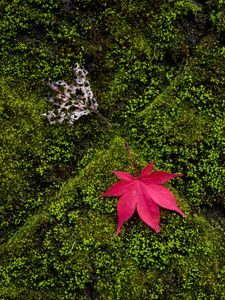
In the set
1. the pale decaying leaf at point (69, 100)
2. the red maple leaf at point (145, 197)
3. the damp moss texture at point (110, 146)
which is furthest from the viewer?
the pale decaying leaf at point (69, 100)

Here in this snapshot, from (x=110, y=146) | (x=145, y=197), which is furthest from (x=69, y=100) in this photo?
(x=145, y=197)

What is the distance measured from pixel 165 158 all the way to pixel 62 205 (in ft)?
2.83

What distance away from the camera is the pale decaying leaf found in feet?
9.73

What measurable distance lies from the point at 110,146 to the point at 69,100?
0.48 metres

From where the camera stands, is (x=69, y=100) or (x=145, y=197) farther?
(x=69, y=100)

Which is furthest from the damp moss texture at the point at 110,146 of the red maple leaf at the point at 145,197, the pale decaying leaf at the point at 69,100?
the red maple leaf at the point at 145,197

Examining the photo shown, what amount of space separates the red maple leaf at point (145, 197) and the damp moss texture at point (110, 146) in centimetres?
35

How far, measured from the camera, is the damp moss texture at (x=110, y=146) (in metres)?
2.71

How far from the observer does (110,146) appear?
301 cm

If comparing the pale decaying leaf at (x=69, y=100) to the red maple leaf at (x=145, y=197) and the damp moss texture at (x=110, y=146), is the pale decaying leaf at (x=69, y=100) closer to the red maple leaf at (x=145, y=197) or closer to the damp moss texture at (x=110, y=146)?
the damp moss texture at (x=110, y=146)

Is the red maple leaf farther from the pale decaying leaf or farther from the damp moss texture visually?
the pale decaying leaf

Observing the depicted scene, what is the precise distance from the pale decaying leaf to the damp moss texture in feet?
0.20

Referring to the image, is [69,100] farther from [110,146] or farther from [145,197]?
[145,197]

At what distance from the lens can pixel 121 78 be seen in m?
3.09
